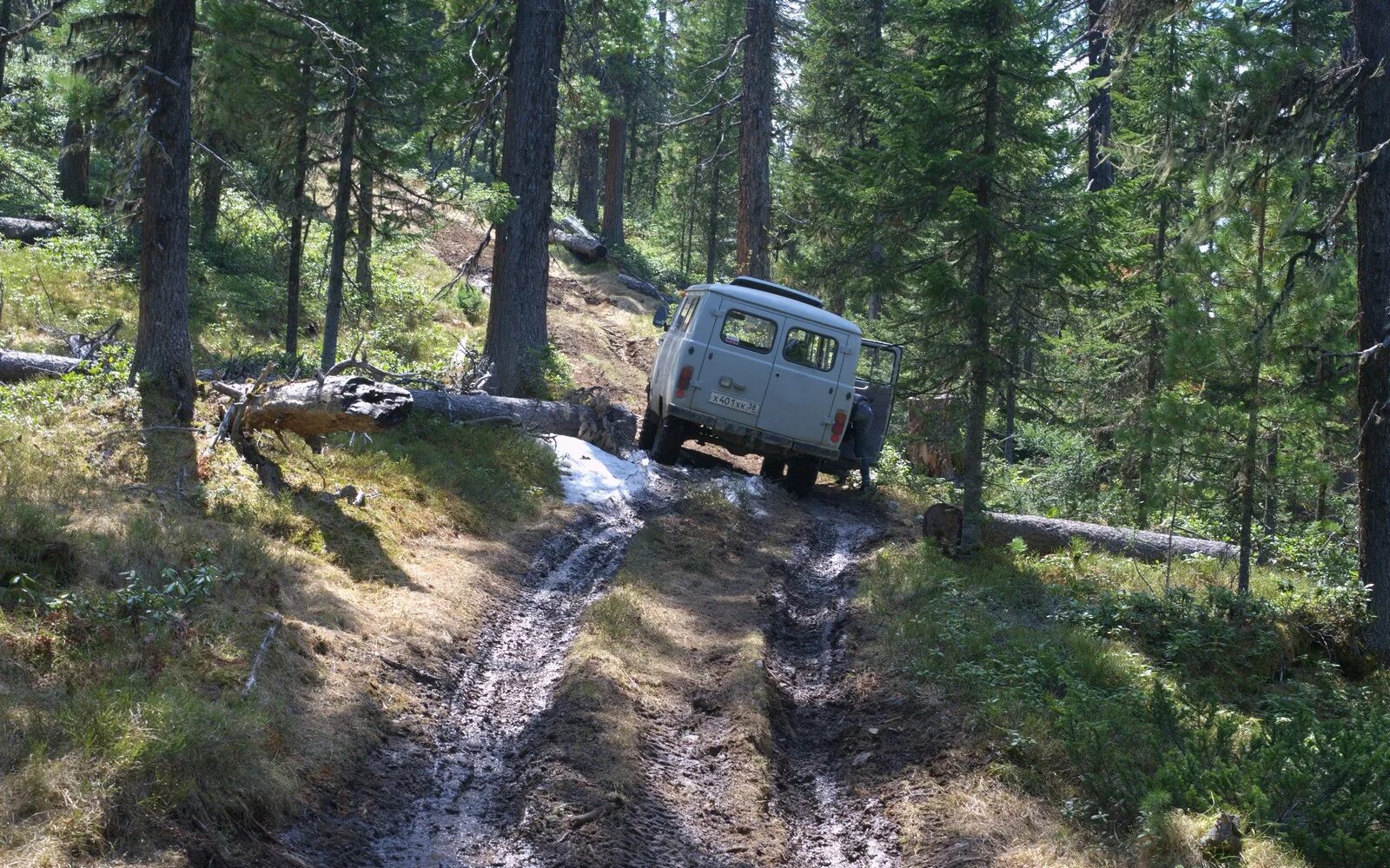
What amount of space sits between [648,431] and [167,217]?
7610 mm

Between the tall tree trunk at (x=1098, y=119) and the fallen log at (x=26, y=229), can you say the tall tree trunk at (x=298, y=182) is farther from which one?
the tall tree trunk at (x=1098, y=119)

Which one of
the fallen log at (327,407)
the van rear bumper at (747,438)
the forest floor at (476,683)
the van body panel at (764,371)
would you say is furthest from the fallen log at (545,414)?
the fallen log at (327,407)

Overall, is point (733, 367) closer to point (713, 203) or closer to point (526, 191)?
point (526, 191)

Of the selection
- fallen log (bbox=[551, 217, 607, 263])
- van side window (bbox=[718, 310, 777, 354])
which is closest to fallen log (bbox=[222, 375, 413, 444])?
van side window (bbox=[718, 310, 777, 354])

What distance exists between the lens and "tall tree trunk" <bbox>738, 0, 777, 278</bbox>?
1984 cm

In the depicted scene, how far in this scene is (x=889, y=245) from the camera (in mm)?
12227

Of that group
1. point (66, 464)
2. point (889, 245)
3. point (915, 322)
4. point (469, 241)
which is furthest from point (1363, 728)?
point (469, 241)

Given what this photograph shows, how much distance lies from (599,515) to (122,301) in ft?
30.4

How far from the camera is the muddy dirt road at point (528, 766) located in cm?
514

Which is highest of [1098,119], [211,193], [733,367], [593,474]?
[1098,119]

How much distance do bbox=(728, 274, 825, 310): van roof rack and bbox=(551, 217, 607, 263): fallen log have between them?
16962 millimetres

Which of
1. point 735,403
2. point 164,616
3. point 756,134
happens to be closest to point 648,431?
point 735,403

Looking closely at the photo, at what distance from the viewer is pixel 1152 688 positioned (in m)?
7.95

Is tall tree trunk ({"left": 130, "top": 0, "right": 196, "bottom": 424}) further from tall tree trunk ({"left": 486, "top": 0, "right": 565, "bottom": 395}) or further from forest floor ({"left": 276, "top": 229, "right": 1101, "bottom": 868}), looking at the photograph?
tall tree trunk ({"left": 486, "top": 0, "right": 565, "bottom": 395})
